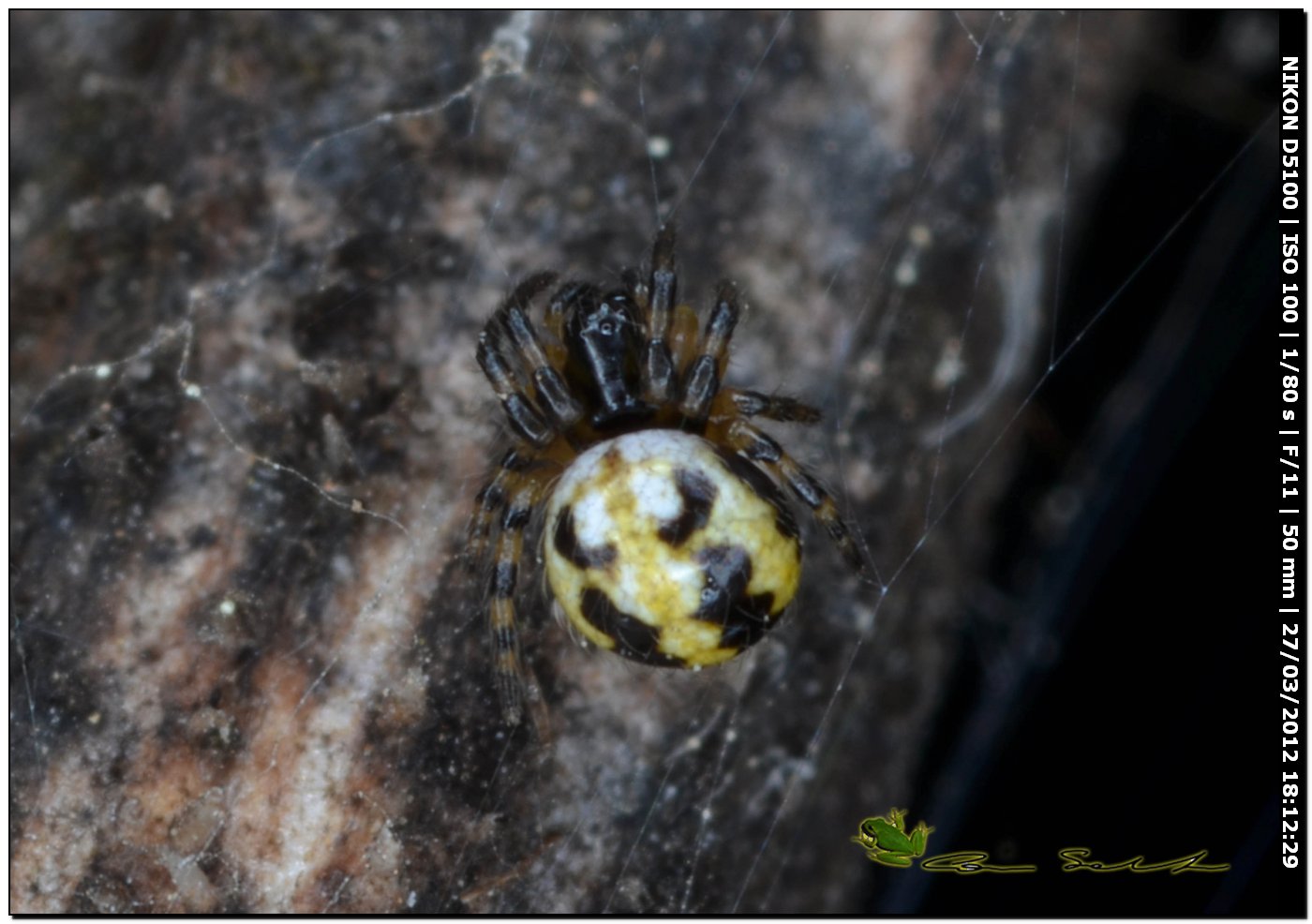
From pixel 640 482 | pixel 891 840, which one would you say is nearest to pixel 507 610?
pixel 640 482

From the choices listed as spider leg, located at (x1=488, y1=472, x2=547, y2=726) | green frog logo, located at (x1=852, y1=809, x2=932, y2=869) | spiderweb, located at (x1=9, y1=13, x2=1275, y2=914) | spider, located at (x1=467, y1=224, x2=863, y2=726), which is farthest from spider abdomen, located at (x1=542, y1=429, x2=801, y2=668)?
green frog logo, located at (x1=852, y1=809, x2=932, y2=869)

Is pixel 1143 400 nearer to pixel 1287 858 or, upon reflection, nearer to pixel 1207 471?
pixel 1207 471

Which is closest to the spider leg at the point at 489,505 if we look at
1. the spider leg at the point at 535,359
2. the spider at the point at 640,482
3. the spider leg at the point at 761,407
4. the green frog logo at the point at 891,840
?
the spider at the point at 640,482

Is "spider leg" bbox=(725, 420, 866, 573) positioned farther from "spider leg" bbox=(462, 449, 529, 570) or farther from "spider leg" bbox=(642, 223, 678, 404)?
"spider leg" bbox=(462, 449, 529, 570)

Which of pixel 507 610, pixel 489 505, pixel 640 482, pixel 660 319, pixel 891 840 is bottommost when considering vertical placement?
pixel 891 840

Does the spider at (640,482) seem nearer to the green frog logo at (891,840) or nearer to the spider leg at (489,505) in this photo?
the spider leg at (489,505)

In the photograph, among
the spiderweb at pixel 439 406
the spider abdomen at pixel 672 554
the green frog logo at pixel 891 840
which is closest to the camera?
the spider abdomen at pixel 672 554

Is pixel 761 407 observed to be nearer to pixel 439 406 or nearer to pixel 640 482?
pixel 640 482
